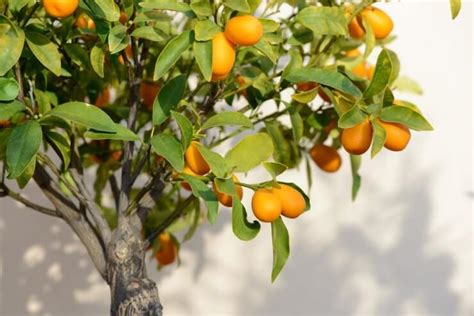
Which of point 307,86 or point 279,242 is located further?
point 307,86

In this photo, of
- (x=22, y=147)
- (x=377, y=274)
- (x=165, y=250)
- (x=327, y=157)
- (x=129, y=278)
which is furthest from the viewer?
(x=377, y=274)

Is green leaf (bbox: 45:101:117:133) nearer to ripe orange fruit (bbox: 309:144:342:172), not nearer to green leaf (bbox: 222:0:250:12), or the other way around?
green leaf (bbox: 222:0:250:12)

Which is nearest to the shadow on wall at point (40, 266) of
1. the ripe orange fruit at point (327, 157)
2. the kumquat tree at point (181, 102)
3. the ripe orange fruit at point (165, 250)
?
the ripe orange fruit at point (165, 250)

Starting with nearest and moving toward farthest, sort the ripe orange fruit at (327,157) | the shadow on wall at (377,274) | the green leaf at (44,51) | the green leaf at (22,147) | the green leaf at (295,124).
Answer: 1. the green leaf at (22,147)
2. the green leaf at (44,51)
3. the green leaf at (295,124)
4. the ripe orange fruit at (327,157)
5. the shadow on wall at (377,274)

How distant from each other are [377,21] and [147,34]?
0.33m

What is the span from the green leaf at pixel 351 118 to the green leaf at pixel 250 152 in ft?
0.34

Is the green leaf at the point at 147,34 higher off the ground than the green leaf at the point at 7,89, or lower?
higher

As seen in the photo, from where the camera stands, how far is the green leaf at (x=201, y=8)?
100 centimetres

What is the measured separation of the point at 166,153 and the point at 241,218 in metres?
0.11

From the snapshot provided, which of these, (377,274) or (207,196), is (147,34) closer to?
(207,196)

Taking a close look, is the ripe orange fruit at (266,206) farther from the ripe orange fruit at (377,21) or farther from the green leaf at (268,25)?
the ripe orange fruit at (377,21)

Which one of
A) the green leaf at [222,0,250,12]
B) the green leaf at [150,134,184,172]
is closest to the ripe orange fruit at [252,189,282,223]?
the green leaf at [150,134,184,172]

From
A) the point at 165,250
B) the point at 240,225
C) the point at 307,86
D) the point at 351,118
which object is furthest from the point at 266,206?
the point at 165,250

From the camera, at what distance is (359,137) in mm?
1034
